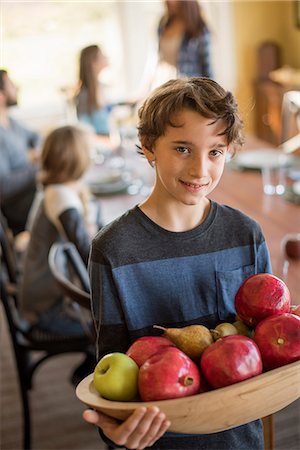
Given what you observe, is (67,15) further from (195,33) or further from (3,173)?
(3,173)

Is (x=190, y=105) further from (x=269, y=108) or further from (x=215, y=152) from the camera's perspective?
(x=269, y=108)

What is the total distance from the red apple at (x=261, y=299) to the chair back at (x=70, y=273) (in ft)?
2.07

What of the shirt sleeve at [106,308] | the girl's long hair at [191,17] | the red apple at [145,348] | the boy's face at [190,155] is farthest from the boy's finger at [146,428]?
the girl's long hair at [191,17]

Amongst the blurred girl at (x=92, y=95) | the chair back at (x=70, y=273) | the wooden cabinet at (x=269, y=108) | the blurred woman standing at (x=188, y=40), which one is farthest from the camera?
the wooden cabinet at (x=269, y=108)

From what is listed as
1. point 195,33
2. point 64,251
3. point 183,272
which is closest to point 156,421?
point 183,272

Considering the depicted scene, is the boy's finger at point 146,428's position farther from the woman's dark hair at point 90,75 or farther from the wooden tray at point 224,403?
the woman's dark hair at point 90,75

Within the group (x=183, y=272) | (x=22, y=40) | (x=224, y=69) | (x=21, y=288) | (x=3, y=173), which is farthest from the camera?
(x=224, y=69)

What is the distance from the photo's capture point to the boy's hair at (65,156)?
210 centimetres

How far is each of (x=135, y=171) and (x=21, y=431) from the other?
1150 mm

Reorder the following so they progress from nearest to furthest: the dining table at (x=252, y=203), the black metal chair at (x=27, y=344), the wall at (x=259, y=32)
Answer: the dining table at (x=252, y=203)
the black metal chair at (x=27, y=344)
the wall at (x=259, y=32)

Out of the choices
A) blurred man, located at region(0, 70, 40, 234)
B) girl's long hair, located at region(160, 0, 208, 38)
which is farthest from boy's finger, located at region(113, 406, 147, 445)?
girl's long hair, located at region(160, 0, 208, 38)

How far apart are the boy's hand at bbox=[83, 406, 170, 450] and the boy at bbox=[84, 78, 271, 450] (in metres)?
0.14

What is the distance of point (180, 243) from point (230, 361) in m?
0.26

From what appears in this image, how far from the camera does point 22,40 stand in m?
4.76
